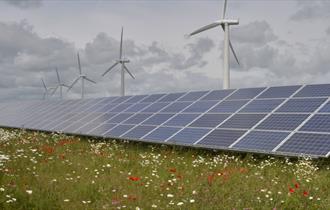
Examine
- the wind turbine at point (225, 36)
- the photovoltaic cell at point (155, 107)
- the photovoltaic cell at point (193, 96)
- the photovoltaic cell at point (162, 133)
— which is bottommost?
the photovoltaic cell at point (162, 133)

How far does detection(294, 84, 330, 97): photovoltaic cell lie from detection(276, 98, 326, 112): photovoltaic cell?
0.69 m

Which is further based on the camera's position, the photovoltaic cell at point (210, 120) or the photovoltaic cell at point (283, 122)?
the photovoltaic cell at point (210, 120)

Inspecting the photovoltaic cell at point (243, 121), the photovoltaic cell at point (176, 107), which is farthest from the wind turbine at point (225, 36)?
the photovoltaic cell at point (243, 121)

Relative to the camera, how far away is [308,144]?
15344 millimetres

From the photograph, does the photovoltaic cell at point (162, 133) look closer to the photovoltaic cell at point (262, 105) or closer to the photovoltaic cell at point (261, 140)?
the photovoltaic cell at point (262, 105)

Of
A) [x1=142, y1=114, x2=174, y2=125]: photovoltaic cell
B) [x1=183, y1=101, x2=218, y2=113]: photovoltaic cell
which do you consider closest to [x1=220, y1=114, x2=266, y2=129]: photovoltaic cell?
[x1=183, y1=101, x2=218, y2=113]: photovoltaic cell

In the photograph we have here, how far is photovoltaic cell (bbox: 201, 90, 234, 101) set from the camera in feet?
80.9

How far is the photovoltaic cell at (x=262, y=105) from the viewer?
1996 cm

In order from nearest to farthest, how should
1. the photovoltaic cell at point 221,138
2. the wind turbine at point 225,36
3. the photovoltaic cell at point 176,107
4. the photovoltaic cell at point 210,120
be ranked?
the photovoltaic cell at point 221,138 → the photovoltaic cell at point 210,120 → the photovoltaic cell at point 176,107 → the wind turbine at point 225,36

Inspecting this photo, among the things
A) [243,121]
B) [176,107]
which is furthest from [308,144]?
[176,107]

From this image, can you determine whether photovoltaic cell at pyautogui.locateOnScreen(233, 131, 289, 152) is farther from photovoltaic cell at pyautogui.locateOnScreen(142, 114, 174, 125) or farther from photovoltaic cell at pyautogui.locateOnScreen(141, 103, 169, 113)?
photovoltaic cell at pyautogui.locateOnScreen(141, 103, 169, 113)

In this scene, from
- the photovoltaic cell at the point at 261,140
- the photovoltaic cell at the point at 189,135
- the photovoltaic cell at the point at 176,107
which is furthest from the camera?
the photovoltaic cell at the point at 176,107

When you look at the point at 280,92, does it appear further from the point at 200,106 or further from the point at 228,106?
the point at 200,106

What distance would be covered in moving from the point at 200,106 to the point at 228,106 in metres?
2.36
